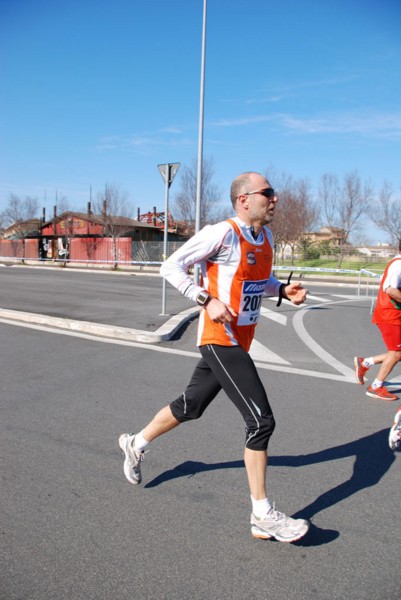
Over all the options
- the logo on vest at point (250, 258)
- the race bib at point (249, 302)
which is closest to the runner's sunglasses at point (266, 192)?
the logo on vest at point (250, 258)

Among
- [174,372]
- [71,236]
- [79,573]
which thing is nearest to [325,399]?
[174,372]

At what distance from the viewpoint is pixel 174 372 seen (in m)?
6.31

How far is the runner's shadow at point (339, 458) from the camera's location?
3.19 meters

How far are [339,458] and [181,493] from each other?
4.24 feet

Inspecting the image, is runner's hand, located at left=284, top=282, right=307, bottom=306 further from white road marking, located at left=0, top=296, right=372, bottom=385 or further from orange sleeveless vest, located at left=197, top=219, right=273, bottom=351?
white road marking, located at left=0, top=296, right=372, bottom=385

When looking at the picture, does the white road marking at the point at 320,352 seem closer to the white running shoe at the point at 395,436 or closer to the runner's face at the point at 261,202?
the white running shoe at the point at 395,436

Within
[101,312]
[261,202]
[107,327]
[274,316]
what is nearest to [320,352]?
[107,327]

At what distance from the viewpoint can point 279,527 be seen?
106 inches

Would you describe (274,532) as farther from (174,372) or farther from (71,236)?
(71,236)

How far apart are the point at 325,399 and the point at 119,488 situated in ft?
9.08

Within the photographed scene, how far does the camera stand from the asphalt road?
2.38 metres

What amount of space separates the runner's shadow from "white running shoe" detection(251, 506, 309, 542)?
0.29m

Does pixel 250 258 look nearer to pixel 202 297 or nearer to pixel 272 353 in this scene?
pixel 202 297

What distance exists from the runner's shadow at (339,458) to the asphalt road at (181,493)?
14mm
